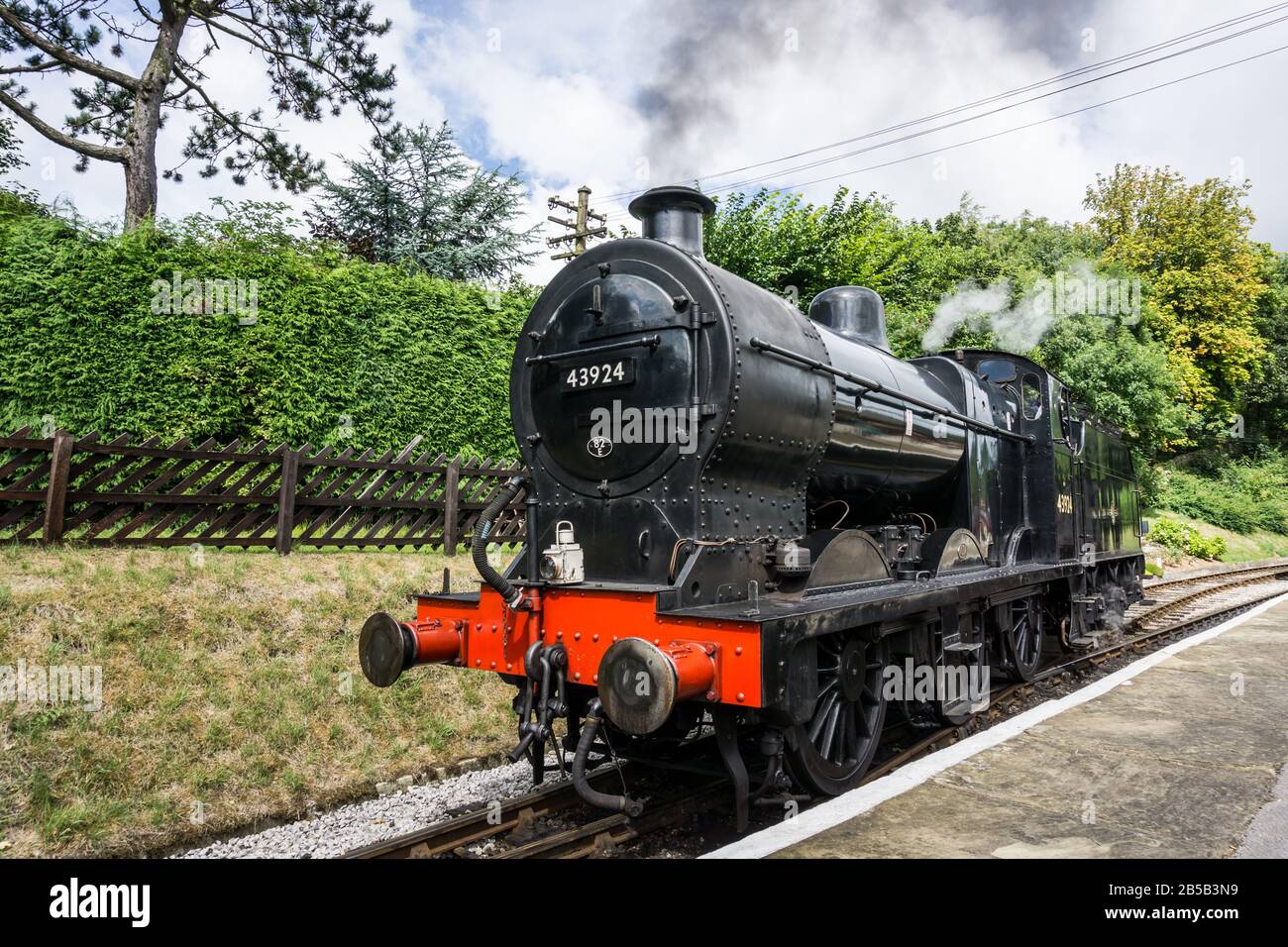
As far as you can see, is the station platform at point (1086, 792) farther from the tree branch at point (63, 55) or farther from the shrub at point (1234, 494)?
the shrub at point (1234, 494)

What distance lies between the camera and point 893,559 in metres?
5.45

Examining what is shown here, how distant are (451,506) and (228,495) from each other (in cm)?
273

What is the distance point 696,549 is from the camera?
391 cm

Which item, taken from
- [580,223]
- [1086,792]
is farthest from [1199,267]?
[1086,792]

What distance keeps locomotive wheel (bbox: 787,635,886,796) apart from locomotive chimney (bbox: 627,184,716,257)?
2.38 m

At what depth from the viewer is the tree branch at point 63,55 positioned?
1162 cm

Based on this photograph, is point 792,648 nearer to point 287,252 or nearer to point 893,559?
point 893,559

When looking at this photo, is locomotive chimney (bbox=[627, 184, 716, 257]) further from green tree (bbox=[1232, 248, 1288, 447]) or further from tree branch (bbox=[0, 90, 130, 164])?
green tree (bbox=[1232, 248, 1288, 447])

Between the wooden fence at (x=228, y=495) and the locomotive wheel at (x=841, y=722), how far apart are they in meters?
6.19

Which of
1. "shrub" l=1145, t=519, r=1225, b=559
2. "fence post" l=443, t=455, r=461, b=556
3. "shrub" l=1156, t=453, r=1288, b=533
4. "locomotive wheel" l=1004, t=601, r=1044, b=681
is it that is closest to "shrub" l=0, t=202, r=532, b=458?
"fence post" l=443, t=455, r=461, b=556

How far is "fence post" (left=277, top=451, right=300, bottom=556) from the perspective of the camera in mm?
8352

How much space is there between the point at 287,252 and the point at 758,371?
29.2 ft

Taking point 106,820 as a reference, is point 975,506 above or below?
above
